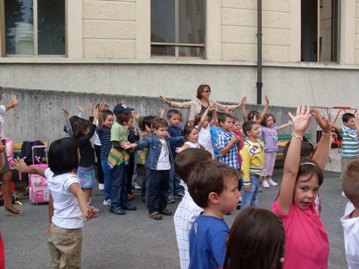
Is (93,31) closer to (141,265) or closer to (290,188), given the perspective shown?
(141,265)

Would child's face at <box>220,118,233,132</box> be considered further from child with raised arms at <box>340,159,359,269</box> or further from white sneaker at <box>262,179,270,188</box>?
child with raised arms at <box>340,159,359,269</box>

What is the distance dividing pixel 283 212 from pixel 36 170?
2.48m

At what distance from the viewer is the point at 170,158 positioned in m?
7.33

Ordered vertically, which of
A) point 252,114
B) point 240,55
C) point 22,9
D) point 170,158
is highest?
point 22,9

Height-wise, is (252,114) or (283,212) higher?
(252,114)

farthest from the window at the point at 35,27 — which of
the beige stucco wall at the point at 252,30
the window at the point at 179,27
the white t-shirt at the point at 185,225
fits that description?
the white t-shirt at the point at 185,225

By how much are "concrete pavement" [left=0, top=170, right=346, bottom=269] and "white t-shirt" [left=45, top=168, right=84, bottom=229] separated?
101 cm

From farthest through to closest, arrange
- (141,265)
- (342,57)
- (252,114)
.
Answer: (342,57) < (252,114) < (141,265)

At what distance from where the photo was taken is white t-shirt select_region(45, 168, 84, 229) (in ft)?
13.9

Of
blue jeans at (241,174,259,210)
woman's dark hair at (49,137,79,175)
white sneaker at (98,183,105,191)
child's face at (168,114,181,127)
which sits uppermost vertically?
child's face at (168,114,181,127)

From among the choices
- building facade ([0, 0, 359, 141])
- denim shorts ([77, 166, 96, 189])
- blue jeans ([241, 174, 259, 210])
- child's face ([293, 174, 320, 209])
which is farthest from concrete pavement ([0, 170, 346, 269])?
building facade ([0, 0, 359, 141])

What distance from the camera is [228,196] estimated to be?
285cm

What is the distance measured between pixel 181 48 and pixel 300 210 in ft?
33.1

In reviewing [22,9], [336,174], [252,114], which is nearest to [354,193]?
[252,114]
